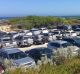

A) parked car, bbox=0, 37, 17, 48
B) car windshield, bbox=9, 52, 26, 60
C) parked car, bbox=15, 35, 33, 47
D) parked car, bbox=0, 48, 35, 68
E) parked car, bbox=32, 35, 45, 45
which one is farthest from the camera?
parked car, bbox=32, 35, 45, 45

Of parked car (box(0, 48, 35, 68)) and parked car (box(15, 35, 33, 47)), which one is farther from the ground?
parked car (box(0, 48, 35, 68))

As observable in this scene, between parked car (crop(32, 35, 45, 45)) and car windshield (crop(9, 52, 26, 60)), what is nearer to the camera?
car windshield (crop(9, 52, 26, 60))

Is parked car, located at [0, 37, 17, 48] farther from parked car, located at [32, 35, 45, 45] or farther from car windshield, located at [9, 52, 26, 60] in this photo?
car windshield, located at [9, 52, 26, 60]

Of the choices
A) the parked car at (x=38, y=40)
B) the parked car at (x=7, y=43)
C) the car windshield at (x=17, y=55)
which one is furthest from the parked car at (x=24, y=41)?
the car windshield at (x=17, y=55)

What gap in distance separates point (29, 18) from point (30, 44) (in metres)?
39.5

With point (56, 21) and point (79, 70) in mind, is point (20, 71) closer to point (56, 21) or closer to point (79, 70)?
point (79, 70)

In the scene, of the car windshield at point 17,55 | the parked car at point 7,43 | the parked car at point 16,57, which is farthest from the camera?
the parked car at point 7,43

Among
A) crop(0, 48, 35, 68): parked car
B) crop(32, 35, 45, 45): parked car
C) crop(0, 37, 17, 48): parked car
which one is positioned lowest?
crop(32, 35, 45, 45): parked car

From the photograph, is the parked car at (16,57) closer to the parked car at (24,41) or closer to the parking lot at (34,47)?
the parking lot at (34,47)

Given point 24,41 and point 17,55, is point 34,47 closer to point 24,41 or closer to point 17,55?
point 24,41

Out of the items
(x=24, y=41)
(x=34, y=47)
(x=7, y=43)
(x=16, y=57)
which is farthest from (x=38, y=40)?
(x=16, y=57)

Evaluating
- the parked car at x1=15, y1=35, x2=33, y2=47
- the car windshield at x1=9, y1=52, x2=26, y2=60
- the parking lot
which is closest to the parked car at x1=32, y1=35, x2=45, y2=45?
the parking lot

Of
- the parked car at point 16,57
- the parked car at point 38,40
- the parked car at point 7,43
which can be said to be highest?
the parked car at point 16,57

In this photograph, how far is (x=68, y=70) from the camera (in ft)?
30.7
